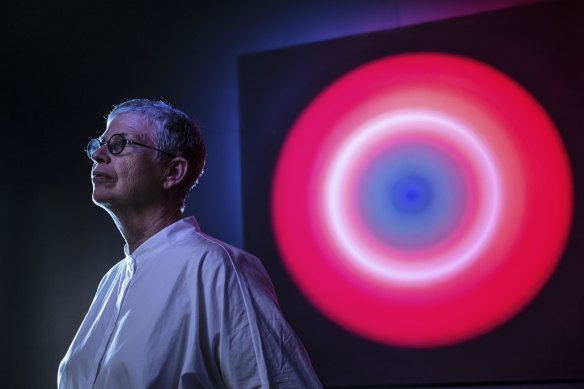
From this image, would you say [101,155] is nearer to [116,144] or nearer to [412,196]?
[116,144]

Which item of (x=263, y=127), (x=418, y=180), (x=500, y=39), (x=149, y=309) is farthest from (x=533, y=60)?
(x=149, y=309)

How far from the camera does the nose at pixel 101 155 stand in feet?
4.22

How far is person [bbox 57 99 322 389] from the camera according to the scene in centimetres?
99

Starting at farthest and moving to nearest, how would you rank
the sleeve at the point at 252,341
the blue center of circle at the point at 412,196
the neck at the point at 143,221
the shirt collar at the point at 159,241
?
the blue center of circle at the point at 412,196 < the neck at the point at 143,221 < the shirt collar at the point at 159,241 < the sleeve at the point at 252,341

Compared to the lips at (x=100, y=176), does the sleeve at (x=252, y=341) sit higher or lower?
lower

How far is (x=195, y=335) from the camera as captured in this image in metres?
1.00

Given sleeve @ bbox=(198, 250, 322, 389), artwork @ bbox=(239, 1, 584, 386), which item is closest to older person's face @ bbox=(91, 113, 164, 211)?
sleeve @ bbox=(198, 250, 322, 389)

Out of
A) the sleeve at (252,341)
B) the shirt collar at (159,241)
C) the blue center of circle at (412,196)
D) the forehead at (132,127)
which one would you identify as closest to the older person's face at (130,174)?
the forehead at (132,127)

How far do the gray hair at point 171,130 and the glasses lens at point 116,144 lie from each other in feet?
0.25

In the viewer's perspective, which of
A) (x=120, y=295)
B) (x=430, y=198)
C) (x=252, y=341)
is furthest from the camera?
(x=430, y=198)

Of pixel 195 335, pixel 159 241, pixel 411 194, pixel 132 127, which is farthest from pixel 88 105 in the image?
pixel 195 335

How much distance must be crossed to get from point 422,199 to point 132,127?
3.03 feet

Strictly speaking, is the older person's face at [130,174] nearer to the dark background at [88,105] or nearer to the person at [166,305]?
the person at [166,305]

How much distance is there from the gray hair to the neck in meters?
0.09
